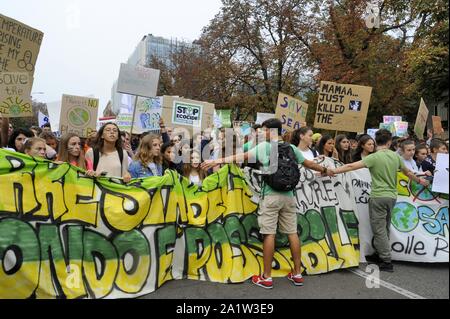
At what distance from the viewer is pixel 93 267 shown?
12.8 ft

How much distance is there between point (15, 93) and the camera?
579 centimetres

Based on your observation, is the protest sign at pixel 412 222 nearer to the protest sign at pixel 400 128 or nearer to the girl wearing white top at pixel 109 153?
the girl wearing white top at pixel 109 153

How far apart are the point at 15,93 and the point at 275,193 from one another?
3881 millimetres

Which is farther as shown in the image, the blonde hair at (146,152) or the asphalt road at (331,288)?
the blonde hair at (146,152)

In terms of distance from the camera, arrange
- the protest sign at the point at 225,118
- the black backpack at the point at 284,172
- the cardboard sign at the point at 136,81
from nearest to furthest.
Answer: the black backpack at the point at 284,172
the cardboard sign at the point at 136,81
the protest sign at the point at 225,118

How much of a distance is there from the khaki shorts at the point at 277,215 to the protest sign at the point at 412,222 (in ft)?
4.38

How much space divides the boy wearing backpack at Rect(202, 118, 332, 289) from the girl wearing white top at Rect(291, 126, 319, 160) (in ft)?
2.59

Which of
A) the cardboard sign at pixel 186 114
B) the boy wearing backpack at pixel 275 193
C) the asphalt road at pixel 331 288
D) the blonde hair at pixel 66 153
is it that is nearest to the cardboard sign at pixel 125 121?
the cardboard sign at pixel 186 114

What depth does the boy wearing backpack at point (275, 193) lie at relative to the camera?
4.29 metres

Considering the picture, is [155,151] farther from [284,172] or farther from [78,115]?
[78,115]

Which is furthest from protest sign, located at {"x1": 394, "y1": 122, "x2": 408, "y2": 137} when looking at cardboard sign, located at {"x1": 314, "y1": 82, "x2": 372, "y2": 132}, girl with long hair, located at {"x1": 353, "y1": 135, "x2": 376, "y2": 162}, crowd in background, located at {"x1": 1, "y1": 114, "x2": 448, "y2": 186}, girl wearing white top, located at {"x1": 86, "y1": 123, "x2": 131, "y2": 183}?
girl wearing white top, located at {"x1": 86, "y1": 123, "x2": 131, "y2": 183}

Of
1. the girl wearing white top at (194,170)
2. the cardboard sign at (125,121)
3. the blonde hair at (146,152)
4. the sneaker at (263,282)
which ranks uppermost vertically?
the cardboard sign at (125,121)

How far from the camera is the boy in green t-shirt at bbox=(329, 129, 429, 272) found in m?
4.97

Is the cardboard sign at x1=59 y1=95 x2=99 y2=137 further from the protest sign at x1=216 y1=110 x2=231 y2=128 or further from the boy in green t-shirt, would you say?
the protest sign at x1=216 y1=110 x2=231 y2=128
